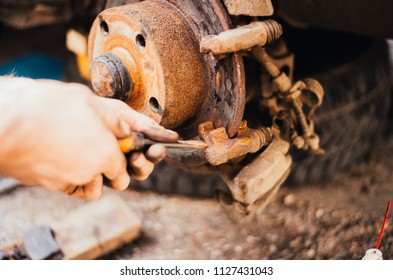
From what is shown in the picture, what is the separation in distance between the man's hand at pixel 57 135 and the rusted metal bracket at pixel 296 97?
1.32ft

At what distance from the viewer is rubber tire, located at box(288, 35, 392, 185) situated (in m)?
1.59

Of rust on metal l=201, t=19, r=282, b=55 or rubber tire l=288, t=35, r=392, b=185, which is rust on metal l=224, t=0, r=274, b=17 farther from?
rubber tire l=288, t=35, r=392, b=185

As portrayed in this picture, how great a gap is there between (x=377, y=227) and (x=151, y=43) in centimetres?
92

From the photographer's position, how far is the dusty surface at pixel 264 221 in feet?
4.66

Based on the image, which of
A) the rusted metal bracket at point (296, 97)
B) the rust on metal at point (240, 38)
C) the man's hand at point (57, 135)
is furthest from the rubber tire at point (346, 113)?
the man's hand at point (57, 135)

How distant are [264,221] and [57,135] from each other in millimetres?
956

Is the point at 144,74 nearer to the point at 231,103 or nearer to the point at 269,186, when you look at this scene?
the point at 231,103

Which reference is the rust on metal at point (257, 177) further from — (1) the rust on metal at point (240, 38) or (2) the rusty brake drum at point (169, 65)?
(1) the rust on metal at point (240, 38)

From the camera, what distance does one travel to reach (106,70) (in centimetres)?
102

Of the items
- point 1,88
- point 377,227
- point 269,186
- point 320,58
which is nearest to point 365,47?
point 320,58

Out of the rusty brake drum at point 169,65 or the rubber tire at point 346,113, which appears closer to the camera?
the rusty brake drum at point 169,65

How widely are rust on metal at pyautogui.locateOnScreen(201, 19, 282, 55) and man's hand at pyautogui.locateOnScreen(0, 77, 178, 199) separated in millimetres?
233

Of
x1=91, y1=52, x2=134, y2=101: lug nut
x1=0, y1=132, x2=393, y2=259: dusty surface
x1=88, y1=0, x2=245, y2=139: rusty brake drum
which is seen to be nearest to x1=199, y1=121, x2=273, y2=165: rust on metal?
x1=88, y1=0, x2=245, y2=139: rusty brake drum

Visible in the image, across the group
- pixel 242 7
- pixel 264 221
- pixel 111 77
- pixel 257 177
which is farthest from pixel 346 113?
pixel 111 77
